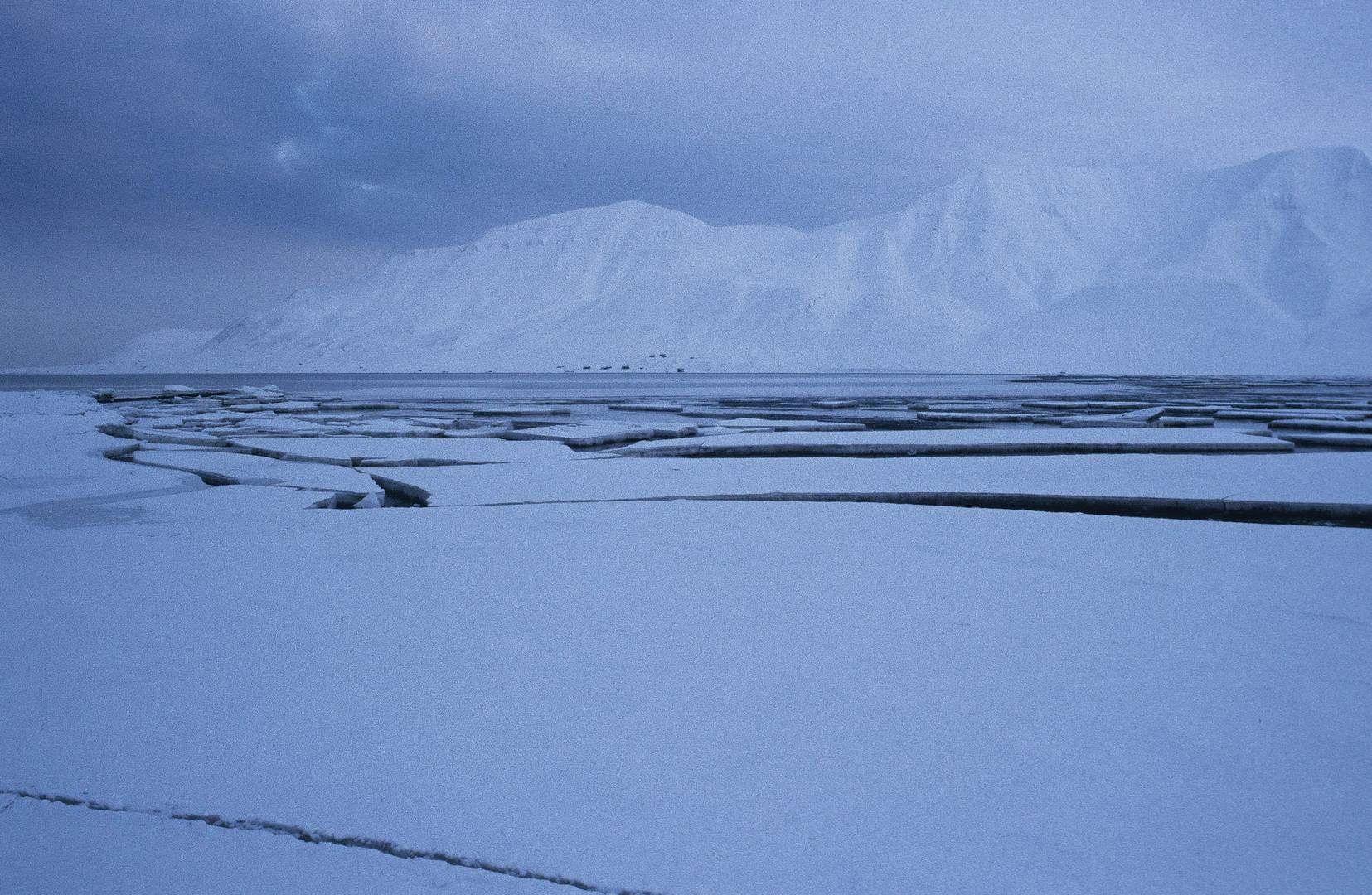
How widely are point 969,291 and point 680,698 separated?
7840 centimetres

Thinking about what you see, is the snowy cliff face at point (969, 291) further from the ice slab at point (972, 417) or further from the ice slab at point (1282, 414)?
the ice slab at point (972, 417)

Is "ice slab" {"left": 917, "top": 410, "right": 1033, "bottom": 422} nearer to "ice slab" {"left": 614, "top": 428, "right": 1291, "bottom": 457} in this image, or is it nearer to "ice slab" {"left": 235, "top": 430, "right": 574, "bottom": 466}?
"ice slab" {"left": 614, "top": 428, "right": 1291, "bottom": 457}

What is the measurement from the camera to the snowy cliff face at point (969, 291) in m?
61.1

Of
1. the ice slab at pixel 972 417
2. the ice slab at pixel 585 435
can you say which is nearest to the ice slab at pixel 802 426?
the ice slab at pixel 585 435

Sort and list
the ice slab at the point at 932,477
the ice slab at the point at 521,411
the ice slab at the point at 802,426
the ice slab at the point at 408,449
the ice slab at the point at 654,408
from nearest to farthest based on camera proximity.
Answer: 1. the ice slab at the point at 932,477
2. the ice slab at the point at 408,449
3. the ice slab at the point at 802,426
4. the ice slab at the point at 521,411
5. the ice slab at the point at 654,408

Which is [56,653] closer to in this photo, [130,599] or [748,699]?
[130,599]

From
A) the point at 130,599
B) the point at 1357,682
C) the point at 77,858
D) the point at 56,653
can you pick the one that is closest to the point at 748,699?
the point at 77,858

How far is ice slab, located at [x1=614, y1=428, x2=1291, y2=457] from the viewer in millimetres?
8969

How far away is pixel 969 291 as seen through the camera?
7500cm

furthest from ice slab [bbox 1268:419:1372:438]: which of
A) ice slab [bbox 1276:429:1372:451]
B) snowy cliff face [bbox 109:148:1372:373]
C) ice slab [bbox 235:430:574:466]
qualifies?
snowy cliff face [bbox 109:148:1372:373]

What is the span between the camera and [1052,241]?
80.6 m

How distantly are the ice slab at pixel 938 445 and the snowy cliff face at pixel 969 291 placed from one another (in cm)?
5200

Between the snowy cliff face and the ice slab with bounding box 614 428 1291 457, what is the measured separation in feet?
171

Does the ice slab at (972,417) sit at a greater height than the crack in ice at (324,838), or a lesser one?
greater
